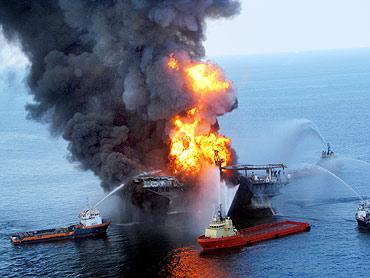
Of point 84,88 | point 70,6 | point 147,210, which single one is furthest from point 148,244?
point 70,6

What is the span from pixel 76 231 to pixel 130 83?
96.0ft

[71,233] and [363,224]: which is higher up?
[71,233]

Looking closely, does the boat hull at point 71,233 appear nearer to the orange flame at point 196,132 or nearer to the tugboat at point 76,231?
the tugboat at point 76,231

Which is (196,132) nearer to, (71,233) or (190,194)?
(190,194)

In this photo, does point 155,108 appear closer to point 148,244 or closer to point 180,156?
point 180,156

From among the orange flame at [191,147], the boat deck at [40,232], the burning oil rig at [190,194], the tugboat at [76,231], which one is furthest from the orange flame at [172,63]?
the boat deck at [40,232]

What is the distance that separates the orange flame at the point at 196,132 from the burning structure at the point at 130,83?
0.61ft

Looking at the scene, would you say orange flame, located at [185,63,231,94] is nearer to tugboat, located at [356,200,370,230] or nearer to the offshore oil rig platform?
the offshore oil rig platform

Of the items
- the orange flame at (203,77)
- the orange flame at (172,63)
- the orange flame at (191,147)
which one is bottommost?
the orange flame at (191,147)

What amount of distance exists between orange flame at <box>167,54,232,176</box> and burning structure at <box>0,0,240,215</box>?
19 cm

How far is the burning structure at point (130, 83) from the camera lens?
136m

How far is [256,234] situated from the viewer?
125375 millimetres

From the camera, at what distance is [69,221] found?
145 m

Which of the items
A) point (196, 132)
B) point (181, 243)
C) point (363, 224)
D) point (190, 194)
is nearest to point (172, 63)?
point (196, 132)
